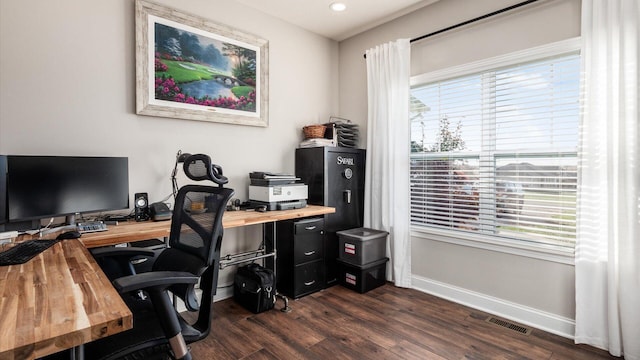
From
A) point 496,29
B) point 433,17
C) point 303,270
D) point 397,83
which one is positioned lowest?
point 303,270

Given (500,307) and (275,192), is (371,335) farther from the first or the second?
(275,192)

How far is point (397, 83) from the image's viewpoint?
3.31 metres

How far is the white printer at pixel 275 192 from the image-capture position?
289cm

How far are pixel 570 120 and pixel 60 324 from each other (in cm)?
304

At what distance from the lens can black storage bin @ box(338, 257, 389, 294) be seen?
3148 millimetres

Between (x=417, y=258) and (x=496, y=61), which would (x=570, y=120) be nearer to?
(x=496, y=61)

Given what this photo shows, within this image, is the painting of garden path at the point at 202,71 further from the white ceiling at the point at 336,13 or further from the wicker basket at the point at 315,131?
the wicker basket at the point at 315,131

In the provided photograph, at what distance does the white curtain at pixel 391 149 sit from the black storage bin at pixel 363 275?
0.14 meters

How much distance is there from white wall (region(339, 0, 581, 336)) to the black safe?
0.78m

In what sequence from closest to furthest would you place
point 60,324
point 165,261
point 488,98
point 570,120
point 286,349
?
point 60,324 < point 165,261 < point 286,349 < point 570,120 < point 488,98

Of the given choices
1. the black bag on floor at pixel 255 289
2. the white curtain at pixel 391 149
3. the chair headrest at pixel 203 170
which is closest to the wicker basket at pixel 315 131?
the white curtain at pixel 391 149

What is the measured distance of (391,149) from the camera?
3.34 m

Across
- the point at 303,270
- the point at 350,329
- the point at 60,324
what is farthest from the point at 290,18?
the point at 60,324

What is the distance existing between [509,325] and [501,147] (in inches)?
55.7
